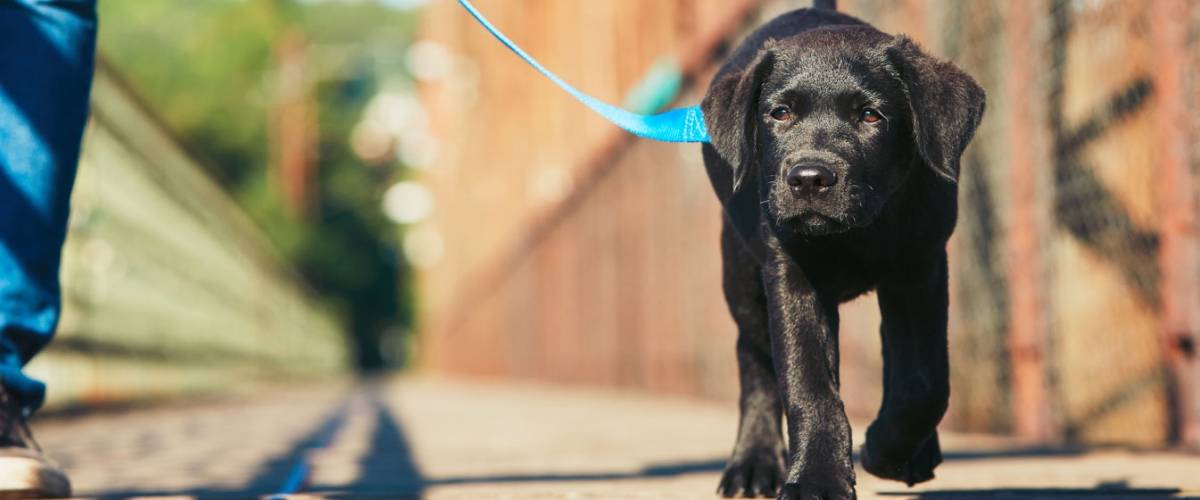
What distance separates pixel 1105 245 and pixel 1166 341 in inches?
41.0

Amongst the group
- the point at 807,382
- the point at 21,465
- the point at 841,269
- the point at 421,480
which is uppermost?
the point at 841,269

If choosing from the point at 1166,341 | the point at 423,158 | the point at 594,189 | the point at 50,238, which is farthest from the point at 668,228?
the point at 423,158

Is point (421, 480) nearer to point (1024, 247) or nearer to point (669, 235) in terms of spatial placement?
point (1024, 247)

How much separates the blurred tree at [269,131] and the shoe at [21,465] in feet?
132

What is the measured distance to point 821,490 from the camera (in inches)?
114

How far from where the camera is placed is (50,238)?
12.8ft

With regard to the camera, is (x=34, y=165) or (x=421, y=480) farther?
(x=421, y=480)

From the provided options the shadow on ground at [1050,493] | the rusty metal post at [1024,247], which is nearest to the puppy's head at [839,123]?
the shadow on ground at [1050,493]

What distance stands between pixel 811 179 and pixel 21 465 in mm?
1726

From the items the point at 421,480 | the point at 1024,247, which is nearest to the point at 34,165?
the point at 421,480

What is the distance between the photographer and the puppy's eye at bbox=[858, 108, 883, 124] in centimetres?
315

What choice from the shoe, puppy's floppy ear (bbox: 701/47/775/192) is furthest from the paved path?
puppy's floppy ear (bbox: 701/47/775/192)

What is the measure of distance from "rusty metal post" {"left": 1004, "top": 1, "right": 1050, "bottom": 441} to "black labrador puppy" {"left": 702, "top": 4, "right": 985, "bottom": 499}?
9.92 feet

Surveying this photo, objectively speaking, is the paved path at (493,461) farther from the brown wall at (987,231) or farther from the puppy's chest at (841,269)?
the brown wall at (987,231)
